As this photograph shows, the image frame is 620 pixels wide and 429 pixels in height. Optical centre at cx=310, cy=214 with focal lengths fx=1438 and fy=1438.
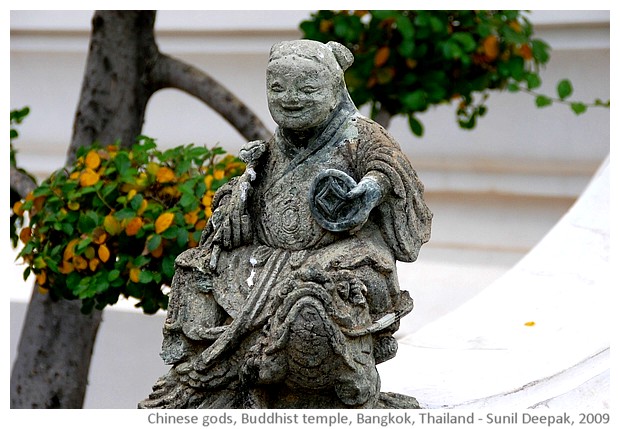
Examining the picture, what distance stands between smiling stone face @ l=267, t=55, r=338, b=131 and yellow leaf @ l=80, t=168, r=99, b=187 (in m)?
0.93

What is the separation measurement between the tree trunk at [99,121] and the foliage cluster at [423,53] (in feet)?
1.52

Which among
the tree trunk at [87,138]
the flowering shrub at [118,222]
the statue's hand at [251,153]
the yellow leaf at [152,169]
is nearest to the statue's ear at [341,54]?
the statue's hand at [251,153]

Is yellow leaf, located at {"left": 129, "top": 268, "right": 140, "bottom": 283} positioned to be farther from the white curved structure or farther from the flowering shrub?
the white curved structure

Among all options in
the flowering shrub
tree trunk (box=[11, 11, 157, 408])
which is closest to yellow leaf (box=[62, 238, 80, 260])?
the flowering shrub

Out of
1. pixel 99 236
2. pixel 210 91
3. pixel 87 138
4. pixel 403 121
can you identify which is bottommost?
pixel 99 236

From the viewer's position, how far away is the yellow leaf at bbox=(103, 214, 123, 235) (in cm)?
445

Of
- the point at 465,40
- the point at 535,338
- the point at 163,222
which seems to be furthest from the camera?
the point at 465,40

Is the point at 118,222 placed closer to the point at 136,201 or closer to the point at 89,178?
the point at 136,201

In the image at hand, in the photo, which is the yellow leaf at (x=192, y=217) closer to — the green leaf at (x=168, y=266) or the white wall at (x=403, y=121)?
the green leaf at (x=168, y=266)

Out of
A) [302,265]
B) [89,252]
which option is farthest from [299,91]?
[89,252]

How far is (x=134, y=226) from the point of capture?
14.5 ft

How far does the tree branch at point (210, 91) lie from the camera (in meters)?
5.01

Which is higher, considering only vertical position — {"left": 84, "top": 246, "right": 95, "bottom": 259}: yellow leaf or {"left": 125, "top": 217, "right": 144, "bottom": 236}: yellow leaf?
{"left": 125, "top": 217, "right": 144, "bottom": 236}: yellow leaf

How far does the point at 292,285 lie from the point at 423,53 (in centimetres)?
172
